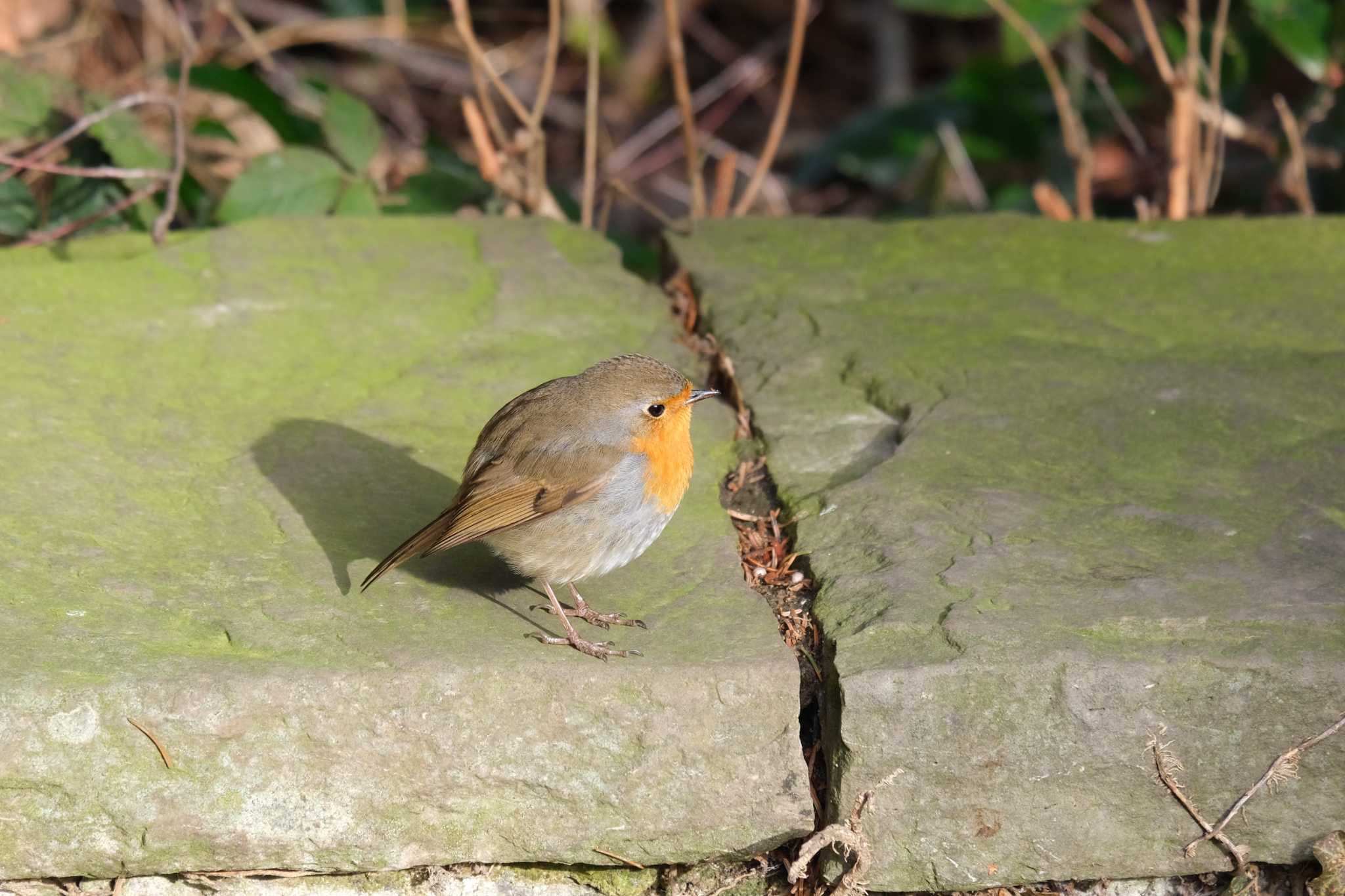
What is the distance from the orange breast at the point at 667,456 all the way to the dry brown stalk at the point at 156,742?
965mm

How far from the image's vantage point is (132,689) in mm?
2234

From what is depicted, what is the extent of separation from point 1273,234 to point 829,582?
2575 millimetres

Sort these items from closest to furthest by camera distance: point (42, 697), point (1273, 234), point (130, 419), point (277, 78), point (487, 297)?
1. point (42, 697)
2. point (130, 419)
3. point (487, 297)
4. point (1273, 234)
5. point (277, 78)

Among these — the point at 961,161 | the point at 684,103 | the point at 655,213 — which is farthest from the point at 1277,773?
the point at 961,161

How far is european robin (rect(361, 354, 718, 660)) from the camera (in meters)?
2.63

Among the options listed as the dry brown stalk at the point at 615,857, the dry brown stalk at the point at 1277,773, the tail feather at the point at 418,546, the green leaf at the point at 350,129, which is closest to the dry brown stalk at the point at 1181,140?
the green leaf at the point at 350,129

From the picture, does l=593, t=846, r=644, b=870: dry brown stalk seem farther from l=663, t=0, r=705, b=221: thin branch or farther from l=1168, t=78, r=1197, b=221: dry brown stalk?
l=1168, t=78, r=1197, b=221: dry brown stalk

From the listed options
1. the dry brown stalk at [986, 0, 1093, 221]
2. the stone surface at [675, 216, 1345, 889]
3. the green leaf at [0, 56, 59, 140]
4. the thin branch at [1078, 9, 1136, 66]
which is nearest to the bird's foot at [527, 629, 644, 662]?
the stone surface at [675, 216, 1345, 889]

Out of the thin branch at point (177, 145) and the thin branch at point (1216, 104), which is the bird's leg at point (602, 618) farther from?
the thin branch at point (1216, 104)

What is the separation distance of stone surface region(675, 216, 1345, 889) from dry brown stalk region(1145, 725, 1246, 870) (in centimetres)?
2

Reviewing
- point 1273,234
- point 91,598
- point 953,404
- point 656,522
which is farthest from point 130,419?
point 1273,234

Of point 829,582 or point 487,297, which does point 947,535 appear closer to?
point 829,582

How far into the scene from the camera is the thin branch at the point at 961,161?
6.41m

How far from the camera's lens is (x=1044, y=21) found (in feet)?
17.4
